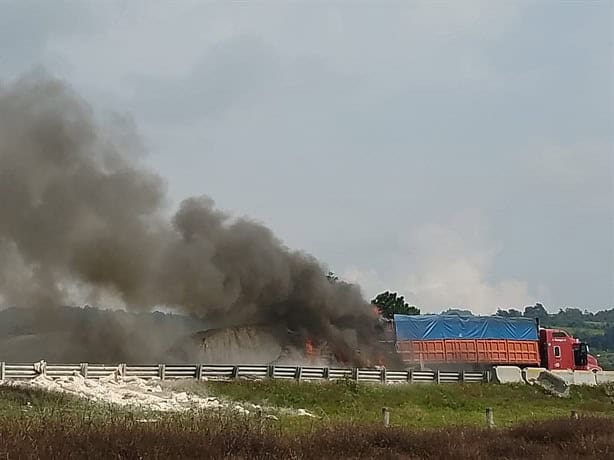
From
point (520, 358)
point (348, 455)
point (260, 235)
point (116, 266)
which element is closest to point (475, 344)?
point (520, 358)

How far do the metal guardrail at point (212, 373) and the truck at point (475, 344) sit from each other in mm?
5633

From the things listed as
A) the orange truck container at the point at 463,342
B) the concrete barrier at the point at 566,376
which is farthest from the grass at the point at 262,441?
the orange truck container at the point at 463,342

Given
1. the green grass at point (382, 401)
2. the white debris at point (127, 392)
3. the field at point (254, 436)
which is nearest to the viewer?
the field at point (254, 436)

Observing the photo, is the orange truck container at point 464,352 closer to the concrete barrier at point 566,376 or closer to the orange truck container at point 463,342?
the orange truck container at point 463,342

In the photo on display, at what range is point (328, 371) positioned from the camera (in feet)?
124

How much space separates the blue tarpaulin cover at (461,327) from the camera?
49.7 m

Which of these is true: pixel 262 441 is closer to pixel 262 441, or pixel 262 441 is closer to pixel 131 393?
pixel 262 441

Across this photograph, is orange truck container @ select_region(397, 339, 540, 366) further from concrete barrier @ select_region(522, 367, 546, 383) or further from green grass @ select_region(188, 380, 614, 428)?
green grass @ select_region(188, 380, 614, 428)

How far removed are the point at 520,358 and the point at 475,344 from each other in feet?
10.0

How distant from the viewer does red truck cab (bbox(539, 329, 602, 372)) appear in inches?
2032

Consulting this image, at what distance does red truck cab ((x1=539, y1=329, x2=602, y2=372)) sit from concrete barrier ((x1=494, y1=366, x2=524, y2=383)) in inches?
189

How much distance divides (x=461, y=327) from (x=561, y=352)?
7.29m

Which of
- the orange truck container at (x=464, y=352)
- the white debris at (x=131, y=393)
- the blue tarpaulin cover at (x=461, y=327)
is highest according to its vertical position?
the blue tarpaulin cover at (x=461, y=327)

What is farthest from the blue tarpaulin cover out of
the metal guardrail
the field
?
the field
